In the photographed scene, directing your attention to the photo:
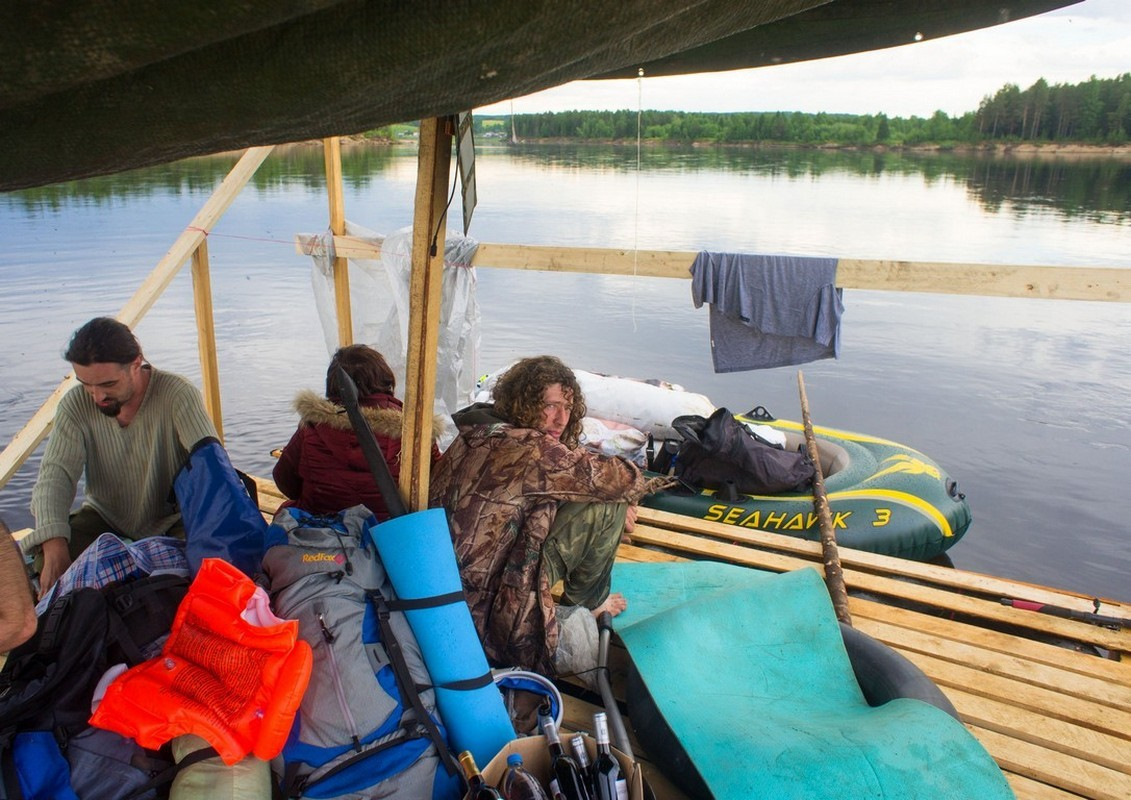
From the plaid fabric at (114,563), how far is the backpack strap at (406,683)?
0.57 m

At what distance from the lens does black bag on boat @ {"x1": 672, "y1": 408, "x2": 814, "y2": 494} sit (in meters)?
4.76

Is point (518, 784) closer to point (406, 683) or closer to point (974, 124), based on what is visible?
point (406, 683)

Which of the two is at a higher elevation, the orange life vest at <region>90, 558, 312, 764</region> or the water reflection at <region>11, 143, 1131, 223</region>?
the water reflection at <region>11, 143, 1131, 223</region>

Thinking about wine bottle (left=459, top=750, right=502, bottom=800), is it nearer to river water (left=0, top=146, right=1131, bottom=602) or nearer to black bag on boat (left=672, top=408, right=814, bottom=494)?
black bag on boat (left=672, top=408, right=814, bottom=494)

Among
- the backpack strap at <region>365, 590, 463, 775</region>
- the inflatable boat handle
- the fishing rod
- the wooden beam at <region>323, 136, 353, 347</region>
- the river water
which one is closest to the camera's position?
the backpack strap at <region>365, 590, 463, 775</region>

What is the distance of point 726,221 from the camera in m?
18.7

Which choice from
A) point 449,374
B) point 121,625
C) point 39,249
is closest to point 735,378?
point 449,374

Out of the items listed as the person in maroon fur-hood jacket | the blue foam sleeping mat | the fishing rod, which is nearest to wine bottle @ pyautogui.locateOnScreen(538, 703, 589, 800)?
the blue foam sleeping mat

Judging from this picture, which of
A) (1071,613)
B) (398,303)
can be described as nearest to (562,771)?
(1071,613)

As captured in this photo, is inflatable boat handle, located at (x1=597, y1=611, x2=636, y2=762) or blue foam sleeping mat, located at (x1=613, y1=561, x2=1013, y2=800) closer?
blue foam sleeping mat, located at (x1=613, y1=561, x2=1013, y2=800)

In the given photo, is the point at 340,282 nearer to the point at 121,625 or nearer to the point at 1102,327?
the point at 121,625

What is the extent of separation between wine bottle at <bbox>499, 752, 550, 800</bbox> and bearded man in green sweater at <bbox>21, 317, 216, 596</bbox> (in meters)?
1.45

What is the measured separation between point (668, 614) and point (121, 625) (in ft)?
5.01

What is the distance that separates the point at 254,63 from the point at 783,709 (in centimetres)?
212
